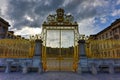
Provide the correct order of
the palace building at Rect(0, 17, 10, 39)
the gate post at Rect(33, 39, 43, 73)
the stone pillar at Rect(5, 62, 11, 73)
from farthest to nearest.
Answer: the palace building at Rect(0, 17, 10, 39)
the gate post at Rect(33, 39, 43, 73)
the stone pillar at Rect(5, 62, 11, 73)

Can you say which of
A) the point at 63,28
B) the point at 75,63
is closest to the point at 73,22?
the point at 63,28

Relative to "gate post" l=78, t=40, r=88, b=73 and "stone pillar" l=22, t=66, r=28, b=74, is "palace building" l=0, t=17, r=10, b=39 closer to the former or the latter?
"stone pillar" l=22, t=66, r=28, b=74

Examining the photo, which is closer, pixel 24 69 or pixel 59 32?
pixel 24 69

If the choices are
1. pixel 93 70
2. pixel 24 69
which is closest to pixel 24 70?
pixel 24 69

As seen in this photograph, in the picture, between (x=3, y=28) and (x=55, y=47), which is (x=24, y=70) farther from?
(x=3, y=28)

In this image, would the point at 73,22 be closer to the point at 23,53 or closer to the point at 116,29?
the point at 23,53

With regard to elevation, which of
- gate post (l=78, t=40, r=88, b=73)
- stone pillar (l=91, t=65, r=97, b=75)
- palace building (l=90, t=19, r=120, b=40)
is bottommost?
stone pillar (l=91, t=65, r=97, b=75)

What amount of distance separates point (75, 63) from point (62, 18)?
14.5 feet

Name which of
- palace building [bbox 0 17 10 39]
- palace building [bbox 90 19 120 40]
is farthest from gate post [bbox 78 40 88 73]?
palace building [bbox 0 17 10 39]

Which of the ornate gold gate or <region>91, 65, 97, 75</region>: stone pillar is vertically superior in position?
the ornate gold gate

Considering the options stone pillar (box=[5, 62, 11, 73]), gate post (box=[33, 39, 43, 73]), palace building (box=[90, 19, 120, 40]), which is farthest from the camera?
palace building (box=[90, 19, 120, 40])

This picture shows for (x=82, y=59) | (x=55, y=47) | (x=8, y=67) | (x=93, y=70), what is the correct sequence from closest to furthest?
(x=93, y=70) < (x=8, y=67) < (x=82, y=59) < (x=55, y=47)

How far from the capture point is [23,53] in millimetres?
12461

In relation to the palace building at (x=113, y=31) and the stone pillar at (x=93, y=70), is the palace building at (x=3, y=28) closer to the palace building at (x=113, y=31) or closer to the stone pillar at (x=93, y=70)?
the palace building at (x=113, y=31)
